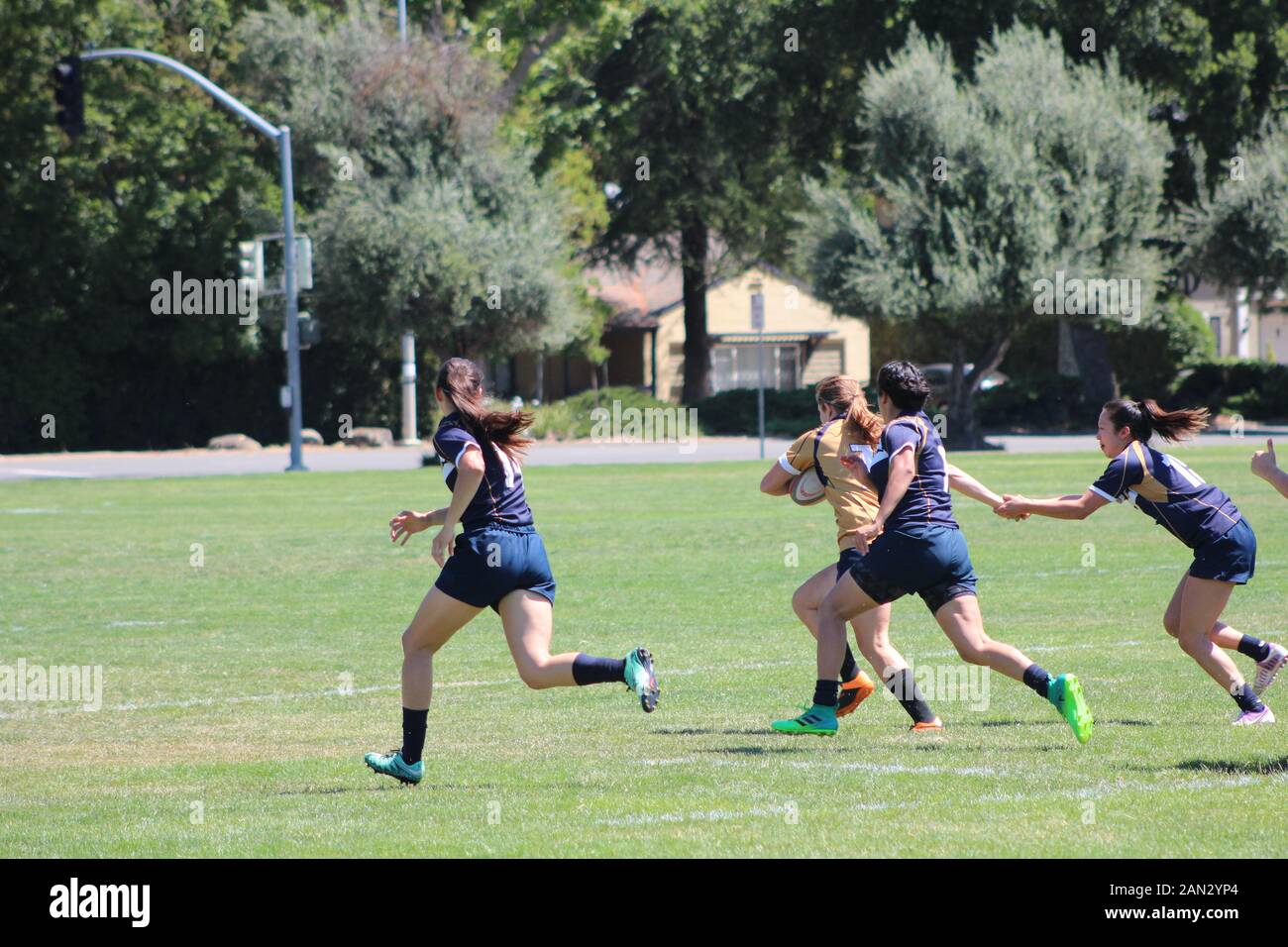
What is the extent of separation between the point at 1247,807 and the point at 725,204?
4790 cm

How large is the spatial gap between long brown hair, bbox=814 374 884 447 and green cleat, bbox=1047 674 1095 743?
1496 millimetres

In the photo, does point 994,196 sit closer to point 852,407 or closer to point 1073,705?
point 852,407

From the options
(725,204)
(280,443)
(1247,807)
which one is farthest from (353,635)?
(725,204)

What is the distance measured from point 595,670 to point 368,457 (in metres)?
32.3

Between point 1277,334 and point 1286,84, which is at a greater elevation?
point 1286,84

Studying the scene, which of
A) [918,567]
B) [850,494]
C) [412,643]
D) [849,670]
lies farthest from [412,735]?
[850,494]

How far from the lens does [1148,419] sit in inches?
330

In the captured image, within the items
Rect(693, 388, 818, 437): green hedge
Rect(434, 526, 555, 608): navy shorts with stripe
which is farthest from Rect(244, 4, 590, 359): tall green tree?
Rect(434, 526, 555, 608): navy shorts with stripe

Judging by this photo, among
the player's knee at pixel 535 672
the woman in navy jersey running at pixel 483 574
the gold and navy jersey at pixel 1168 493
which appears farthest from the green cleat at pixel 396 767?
the gold and navy jersey at pixel 1168 493

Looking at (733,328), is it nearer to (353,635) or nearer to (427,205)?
(427,205)

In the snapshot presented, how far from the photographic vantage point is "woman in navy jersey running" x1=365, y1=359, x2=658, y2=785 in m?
7.29

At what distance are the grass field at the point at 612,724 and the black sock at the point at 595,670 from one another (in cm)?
43

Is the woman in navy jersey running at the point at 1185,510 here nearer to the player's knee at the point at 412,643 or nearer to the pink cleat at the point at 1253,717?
the pink cleat at the point at 1253,717

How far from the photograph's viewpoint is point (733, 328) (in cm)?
6812
